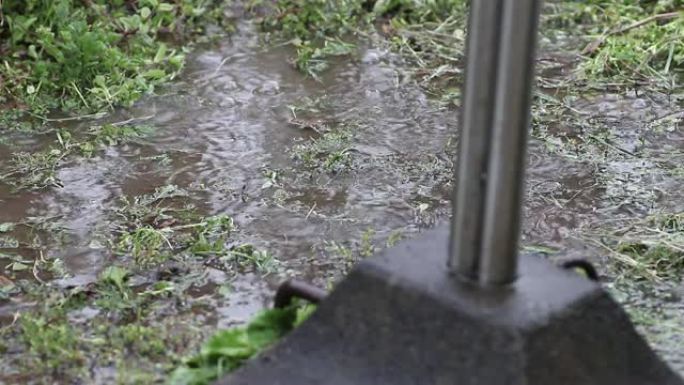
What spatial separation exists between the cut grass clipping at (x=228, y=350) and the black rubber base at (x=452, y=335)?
9 centimetres

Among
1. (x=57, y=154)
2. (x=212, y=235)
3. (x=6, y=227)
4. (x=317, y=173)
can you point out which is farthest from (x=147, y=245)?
(x=57, y=154)

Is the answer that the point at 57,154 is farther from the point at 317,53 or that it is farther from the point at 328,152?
the point at 317,53

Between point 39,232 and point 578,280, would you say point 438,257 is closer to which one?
point 578,280

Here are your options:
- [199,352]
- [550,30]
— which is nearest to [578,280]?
[199,352]

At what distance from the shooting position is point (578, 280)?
1.94 m

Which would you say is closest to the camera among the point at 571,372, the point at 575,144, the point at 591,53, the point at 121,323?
the point at 571,372

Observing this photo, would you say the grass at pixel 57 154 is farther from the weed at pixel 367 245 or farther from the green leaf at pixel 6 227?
the weed at pixel 367 245

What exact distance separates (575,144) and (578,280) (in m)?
1.56

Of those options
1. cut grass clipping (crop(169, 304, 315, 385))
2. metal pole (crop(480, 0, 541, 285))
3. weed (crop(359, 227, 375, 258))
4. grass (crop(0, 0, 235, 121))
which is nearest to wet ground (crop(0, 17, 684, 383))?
weed (crop(359, 227, 375, 258))

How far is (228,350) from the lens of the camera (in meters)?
2.08

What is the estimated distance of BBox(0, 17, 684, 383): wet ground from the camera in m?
2.73

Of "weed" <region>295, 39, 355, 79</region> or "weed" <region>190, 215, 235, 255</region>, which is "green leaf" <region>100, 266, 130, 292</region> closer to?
"weed" <region>190, 215, 235, 255</region>

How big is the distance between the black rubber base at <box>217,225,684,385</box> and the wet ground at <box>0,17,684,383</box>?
406 mm

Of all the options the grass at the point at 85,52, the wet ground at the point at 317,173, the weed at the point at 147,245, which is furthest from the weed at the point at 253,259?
the grass at the point at 85,52
